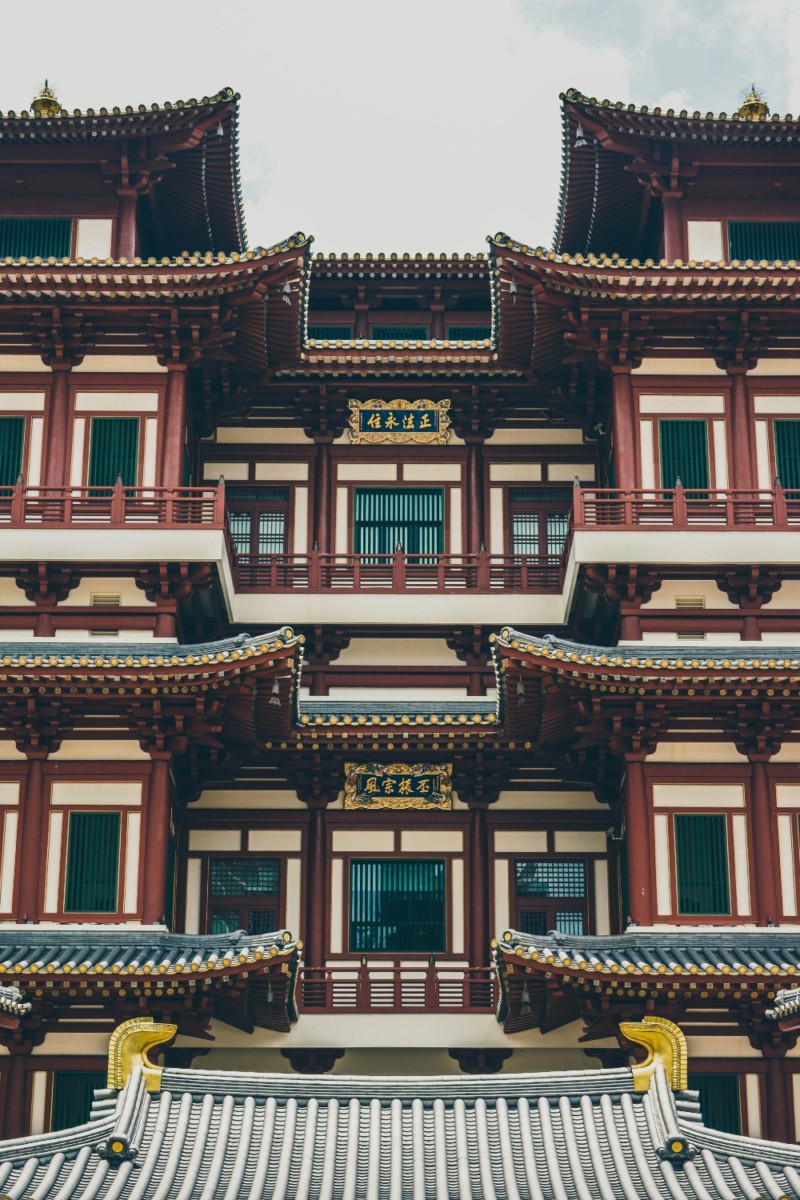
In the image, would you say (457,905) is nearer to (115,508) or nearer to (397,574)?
(397,574)

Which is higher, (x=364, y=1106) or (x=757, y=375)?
(x=757, y=375)

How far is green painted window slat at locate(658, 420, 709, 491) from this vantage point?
36.2 metres

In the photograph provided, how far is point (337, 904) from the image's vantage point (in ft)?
116

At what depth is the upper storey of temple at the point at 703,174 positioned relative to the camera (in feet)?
122

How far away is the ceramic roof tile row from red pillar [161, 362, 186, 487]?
544 inches

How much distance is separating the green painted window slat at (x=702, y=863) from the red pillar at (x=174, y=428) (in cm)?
1019

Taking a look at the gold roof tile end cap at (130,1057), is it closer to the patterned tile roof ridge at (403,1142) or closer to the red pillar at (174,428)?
the patterned tile roof ridge at (403,1142)

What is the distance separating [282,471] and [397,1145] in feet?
60.6

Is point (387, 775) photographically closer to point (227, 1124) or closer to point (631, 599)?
point (631, 599)

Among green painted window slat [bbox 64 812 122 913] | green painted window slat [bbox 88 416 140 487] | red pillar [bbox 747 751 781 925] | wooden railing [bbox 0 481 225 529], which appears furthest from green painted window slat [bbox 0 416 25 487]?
red pillar [bbox 747 751 781 925]

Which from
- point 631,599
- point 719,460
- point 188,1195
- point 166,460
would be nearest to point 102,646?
point 166,460

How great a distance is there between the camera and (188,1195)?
73.4 ft

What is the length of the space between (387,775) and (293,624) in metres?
3.46

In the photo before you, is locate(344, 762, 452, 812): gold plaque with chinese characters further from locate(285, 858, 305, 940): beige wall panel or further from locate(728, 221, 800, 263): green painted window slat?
locate(728, 221, 800, 263): green painted window slat
